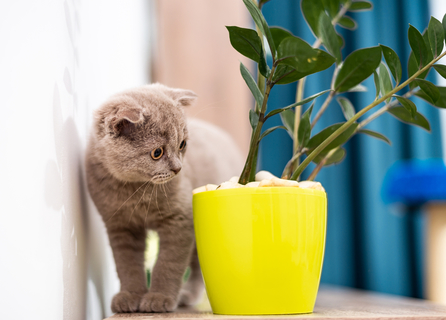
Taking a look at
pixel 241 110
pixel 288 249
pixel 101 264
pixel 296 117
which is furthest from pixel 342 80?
pixel 241 110

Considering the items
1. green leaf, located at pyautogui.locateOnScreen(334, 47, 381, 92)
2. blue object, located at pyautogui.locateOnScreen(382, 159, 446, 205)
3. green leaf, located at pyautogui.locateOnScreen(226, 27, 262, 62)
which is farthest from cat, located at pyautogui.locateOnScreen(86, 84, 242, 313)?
blue object, located at pyautogui.locateOnScreen(382, 159, 446, 205)

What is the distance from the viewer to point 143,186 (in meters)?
0.86

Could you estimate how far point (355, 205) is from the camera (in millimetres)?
2164

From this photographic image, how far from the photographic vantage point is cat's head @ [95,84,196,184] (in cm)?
78

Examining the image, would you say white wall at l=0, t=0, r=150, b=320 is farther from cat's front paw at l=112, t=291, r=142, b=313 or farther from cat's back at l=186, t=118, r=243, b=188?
cat's back at l=186, t=118, r=243, b=188

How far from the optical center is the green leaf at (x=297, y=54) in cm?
58

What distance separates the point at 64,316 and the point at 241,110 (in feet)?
4.96

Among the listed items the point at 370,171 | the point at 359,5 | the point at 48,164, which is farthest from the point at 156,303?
the point at 370,171

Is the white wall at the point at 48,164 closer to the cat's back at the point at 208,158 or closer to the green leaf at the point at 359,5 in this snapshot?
the cat's back at the point at 208,158

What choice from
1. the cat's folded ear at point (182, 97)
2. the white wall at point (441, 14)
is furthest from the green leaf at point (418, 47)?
the white wall at point (441, 14)

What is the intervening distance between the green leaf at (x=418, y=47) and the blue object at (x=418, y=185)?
906 mm

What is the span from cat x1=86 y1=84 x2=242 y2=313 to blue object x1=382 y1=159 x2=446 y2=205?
1.00 metres

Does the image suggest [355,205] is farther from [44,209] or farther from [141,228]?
[44,209]

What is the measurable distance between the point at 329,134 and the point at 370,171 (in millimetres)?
1442
